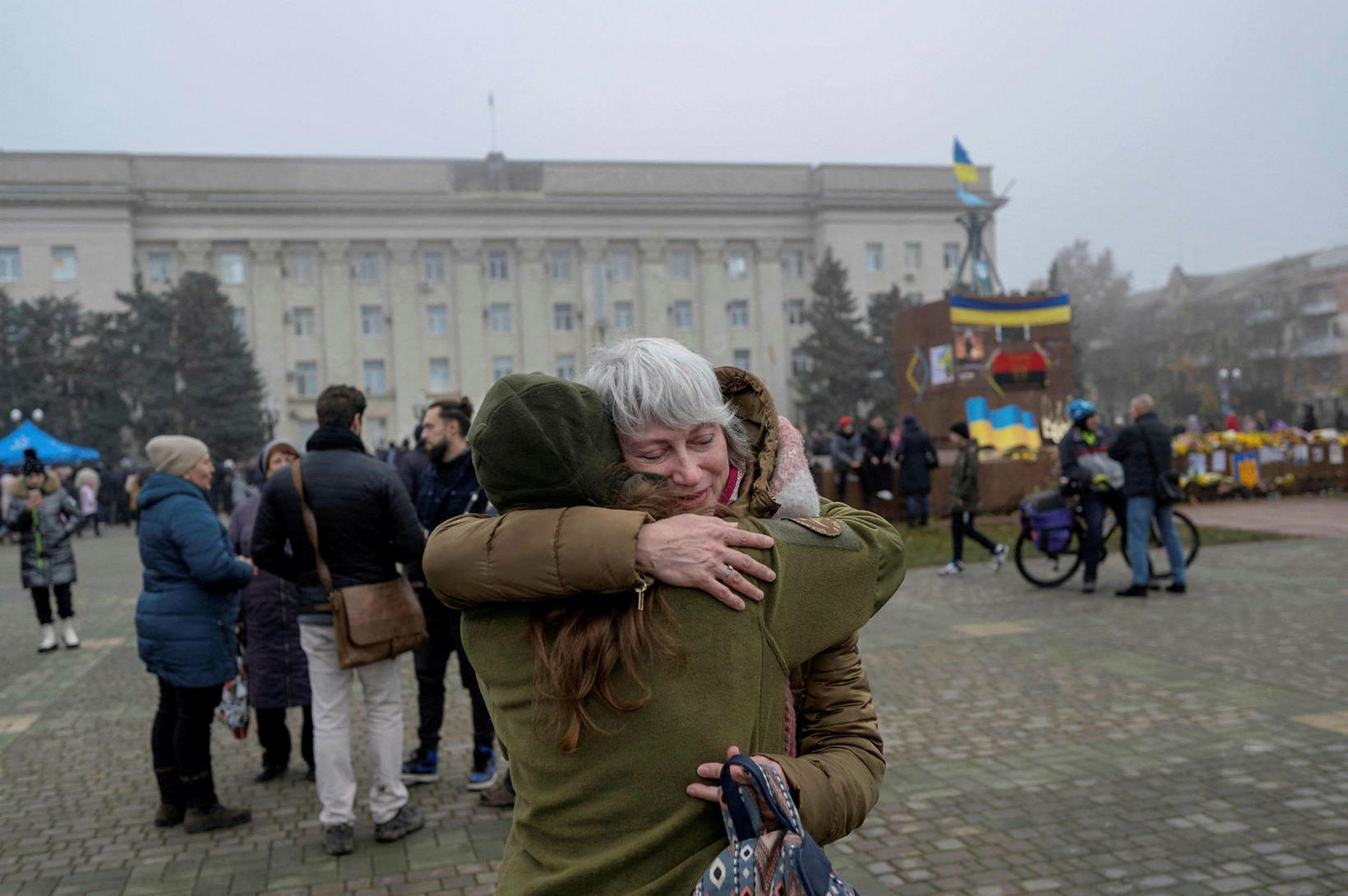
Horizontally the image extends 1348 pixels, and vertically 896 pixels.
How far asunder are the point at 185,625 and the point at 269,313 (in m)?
66.9

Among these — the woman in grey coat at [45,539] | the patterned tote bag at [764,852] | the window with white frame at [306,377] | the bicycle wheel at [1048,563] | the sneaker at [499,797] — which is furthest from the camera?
the window with white frame at [306,377]

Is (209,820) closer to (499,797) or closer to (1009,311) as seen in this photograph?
(499,797)

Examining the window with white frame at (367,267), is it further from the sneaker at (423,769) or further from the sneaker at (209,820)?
the sneaker at (209,820)

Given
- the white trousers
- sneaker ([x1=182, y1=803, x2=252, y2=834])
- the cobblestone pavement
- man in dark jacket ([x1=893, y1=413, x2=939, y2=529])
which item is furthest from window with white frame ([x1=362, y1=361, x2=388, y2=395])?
the white trousers

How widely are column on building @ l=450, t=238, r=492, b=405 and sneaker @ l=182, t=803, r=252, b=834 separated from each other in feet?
213

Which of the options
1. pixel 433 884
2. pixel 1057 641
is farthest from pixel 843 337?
pixel 433 884

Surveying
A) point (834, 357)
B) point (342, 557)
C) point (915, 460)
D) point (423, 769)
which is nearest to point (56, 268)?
point (834, 357)

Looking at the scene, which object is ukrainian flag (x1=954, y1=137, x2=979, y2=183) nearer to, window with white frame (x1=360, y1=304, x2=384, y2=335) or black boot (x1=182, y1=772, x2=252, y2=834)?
black boot (x1=182, y1=772, x2=252, y2=834)

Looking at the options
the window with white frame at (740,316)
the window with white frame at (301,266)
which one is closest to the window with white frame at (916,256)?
the window with white frame at (740,316)

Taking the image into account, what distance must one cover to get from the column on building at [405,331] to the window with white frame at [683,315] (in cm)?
1658

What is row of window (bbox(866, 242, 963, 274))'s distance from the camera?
7344cm

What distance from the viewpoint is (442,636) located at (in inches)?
222

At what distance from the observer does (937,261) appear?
244ft

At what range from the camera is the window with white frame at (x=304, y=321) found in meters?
67.9
